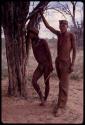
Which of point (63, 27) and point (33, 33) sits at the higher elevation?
point (63, 27)

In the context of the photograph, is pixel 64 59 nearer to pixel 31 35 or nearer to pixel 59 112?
pixel 31 35

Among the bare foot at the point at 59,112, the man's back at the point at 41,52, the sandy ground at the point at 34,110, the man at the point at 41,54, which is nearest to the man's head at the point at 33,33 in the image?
the man at the point at 41,54

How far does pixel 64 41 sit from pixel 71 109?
149 centimetres

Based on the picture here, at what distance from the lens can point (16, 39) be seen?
9867 millimetres

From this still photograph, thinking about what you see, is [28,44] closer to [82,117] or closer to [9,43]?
[9,43]

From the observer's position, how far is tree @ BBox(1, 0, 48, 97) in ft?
31.1

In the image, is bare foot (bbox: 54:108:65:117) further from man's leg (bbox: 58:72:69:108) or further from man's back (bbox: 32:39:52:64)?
man's back (bbox: 32:39:52:64)

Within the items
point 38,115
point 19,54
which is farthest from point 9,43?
point 38,115

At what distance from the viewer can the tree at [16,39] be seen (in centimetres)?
948

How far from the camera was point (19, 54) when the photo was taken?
10.0 m

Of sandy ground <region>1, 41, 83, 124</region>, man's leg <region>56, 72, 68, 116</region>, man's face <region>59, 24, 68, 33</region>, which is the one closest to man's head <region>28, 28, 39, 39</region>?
man's face <region>59, 24, 68, 33</region>

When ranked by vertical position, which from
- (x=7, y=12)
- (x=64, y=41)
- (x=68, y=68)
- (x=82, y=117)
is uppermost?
(x=7, y=12)

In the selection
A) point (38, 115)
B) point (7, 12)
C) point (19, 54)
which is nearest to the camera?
point (38, 115)

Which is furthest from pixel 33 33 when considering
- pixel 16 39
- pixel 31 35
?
pixel 16 39
